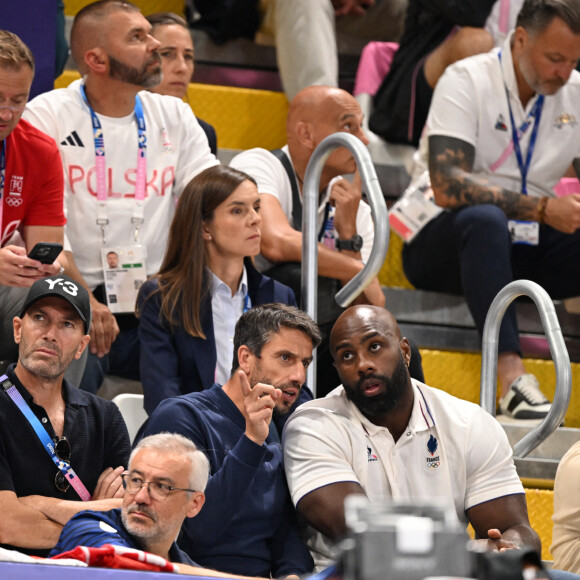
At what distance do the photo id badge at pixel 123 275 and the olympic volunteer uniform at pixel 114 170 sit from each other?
0.06 metres

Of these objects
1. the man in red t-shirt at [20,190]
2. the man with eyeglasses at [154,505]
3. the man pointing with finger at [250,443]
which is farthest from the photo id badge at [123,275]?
the man with eyeglasses at [154,505]

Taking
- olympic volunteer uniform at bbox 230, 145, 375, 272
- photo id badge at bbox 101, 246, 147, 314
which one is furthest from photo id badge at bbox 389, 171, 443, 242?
photo id badge at bbox 101, 246, 147, 314

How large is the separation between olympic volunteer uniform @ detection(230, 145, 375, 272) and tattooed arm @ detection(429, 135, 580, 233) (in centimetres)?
30

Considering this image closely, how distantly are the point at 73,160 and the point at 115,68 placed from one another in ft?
1.25

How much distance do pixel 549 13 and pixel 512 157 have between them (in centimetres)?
54

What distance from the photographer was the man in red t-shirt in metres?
3.28

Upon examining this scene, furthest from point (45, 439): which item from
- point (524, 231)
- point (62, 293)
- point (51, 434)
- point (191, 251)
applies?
point (524, 231)

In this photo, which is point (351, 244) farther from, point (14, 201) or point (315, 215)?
point (14, 201)

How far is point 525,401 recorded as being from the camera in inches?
152

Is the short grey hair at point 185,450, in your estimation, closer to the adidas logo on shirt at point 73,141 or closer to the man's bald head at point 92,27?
the adidas logo on shirt at point 73,141

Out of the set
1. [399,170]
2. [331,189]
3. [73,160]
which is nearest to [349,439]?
[331,189]

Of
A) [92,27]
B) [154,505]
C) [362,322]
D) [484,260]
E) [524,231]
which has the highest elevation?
[92,27]

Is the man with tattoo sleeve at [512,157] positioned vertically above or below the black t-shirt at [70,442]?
above

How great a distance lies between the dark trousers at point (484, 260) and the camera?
402 cm
